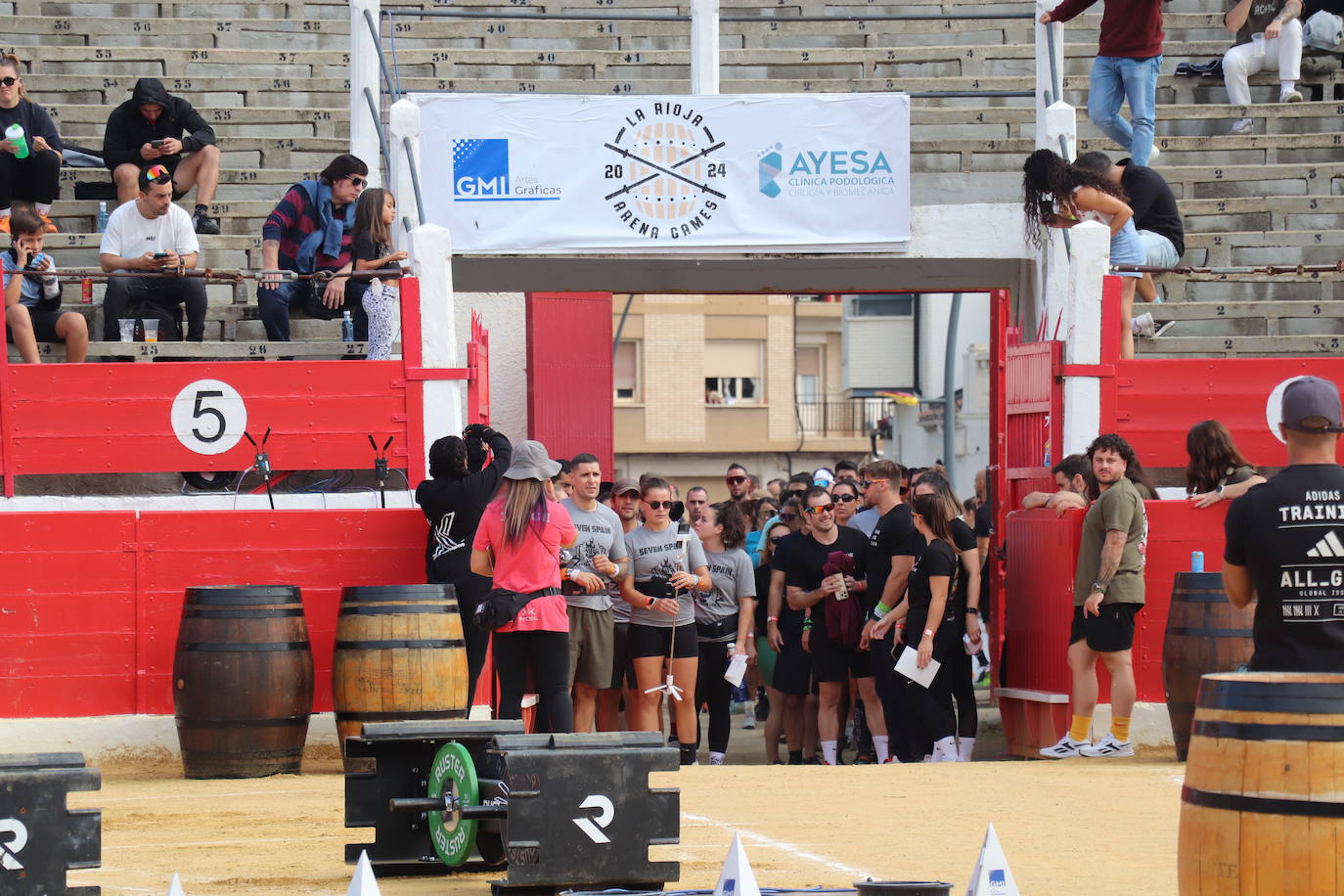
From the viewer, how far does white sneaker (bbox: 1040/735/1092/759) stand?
10.1 metres

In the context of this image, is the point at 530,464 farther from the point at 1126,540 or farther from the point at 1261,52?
the point at 1261,52

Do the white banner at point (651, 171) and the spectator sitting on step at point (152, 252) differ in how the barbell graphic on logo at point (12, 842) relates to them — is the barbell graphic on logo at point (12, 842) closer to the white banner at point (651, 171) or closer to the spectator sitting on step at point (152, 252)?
the spectator sitting on step at point (152, 252)

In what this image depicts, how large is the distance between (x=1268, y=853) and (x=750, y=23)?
1371 cm

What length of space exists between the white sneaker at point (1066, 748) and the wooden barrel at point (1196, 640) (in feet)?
1.78

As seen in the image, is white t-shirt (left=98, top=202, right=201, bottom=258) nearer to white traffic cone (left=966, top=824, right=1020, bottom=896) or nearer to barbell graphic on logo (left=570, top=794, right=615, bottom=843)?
barbell graphic on logo (left=570, top=794, right=615, bottom=843)

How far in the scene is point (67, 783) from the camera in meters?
5.61

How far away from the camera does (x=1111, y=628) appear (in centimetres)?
985

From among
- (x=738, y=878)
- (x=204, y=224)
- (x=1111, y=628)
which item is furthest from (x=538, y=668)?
(x=204, y=224)

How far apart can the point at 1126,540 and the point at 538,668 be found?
3.20m

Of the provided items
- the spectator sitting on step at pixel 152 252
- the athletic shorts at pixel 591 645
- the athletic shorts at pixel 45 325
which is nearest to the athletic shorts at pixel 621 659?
the athletic shorts at pixel 591 645

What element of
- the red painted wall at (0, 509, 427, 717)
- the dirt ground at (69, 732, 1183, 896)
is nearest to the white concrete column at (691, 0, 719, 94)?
the red painted wall at (0, 509, 427, 717)

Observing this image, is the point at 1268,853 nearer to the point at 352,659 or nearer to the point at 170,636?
the point at 352,659

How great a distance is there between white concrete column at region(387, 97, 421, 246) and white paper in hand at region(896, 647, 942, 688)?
4.51m

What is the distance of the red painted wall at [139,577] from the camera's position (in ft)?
33.4
